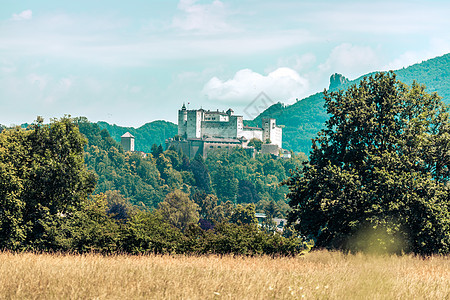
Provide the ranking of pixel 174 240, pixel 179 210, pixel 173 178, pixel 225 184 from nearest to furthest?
1. pixel 174 240
2. pixel 179 210
3. pixel 173 178
4. pixel 225 184

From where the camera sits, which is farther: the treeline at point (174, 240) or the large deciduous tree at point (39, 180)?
the large deciduous tree at point (39, 180)

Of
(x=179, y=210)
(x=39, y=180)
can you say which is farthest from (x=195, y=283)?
(x=179, y=210)

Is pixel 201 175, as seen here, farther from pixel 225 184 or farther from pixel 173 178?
pixel 173 178

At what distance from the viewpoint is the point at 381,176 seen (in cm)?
2147

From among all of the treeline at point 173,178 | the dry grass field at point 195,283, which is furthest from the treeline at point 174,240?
the treeline at point 173,178

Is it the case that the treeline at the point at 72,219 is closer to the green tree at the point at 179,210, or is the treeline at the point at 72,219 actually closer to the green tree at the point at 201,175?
the green tree at the point at 179,210

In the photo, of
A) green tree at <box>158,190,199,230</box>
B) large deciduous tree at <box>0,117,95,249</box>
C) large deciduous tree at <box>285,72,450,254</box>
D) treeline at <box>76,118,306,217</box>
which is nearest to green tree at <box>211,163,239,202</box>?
treeline at <box>76,118,306,217</box>

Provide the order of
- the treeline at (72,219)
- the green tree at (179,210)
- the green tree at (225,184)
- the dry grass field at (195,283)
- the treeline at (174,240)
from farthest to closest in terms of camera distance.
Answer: the green tree at (225,184) → the green tree at (179,210) → the treeline at (72,219) → the treeline at (174,240) → the dry grass field at (195,283)

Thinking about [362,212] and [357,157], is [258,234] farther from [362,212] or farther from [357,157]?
[357,157]

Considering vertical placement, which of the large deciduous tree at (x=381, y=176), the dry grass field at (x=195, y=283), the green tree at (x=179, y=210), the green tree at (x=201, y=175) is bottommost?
the green tree at (x=179, y=210)

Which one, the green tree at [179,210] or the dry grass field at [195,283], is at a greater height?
the dry grass field at [195,283]

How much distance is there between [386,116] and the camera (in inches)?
941

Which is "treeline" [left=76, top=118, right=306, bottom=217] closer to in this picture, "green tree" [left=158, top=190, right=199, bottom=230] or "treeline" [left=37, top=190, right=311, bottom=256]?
"green tree" [left=158, top=190, right=199, bottom=230]

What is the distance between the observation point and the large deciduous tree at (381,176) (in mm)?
20750
